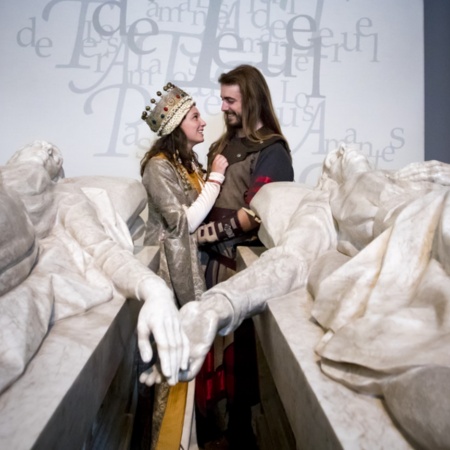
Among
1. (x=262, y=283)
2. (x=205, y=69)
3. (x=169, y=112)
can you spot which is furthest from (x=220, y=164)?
(x=262, y=283)

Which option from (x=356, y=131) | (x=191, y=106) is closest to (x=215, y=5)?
(x=191, y=106)

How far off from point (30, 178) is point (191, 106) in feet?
3.34

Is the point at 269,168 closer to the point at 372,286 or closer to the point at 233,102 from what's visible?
the point at 233,102

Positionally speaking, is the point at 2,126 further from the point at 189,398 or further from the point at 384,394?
the point at 384,394

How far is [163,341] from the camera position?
37.4 inches

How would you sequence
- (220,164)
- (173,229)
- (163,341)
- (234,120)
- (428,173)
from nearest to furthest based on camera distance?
(163,341)
(428,173)
(173,229)
(220,164)
(234,120)

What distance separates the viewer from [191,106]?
222 cm

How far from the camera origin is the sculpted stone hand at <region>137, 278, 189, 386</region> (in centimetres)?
94

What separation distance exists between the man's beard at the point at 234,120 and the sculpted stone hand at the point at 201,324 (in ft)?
4.25

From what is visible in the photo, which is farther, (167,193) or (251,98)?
(251,98)

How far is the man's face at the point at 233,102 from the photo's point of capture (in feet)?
7.21

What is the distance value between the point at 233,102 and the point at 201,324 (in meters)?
1.43

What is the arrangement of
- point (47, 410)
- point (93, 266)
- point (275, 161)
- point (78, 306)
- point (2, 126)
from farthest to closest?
1. point (2, 126)
2. point (275, 161)
3. point (93, 266)
4. point (78, 306)
5. point (47, 410)

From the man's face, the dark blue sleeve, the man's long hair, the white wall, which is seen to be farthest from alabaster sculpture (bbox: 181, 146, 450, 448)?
the white wall
